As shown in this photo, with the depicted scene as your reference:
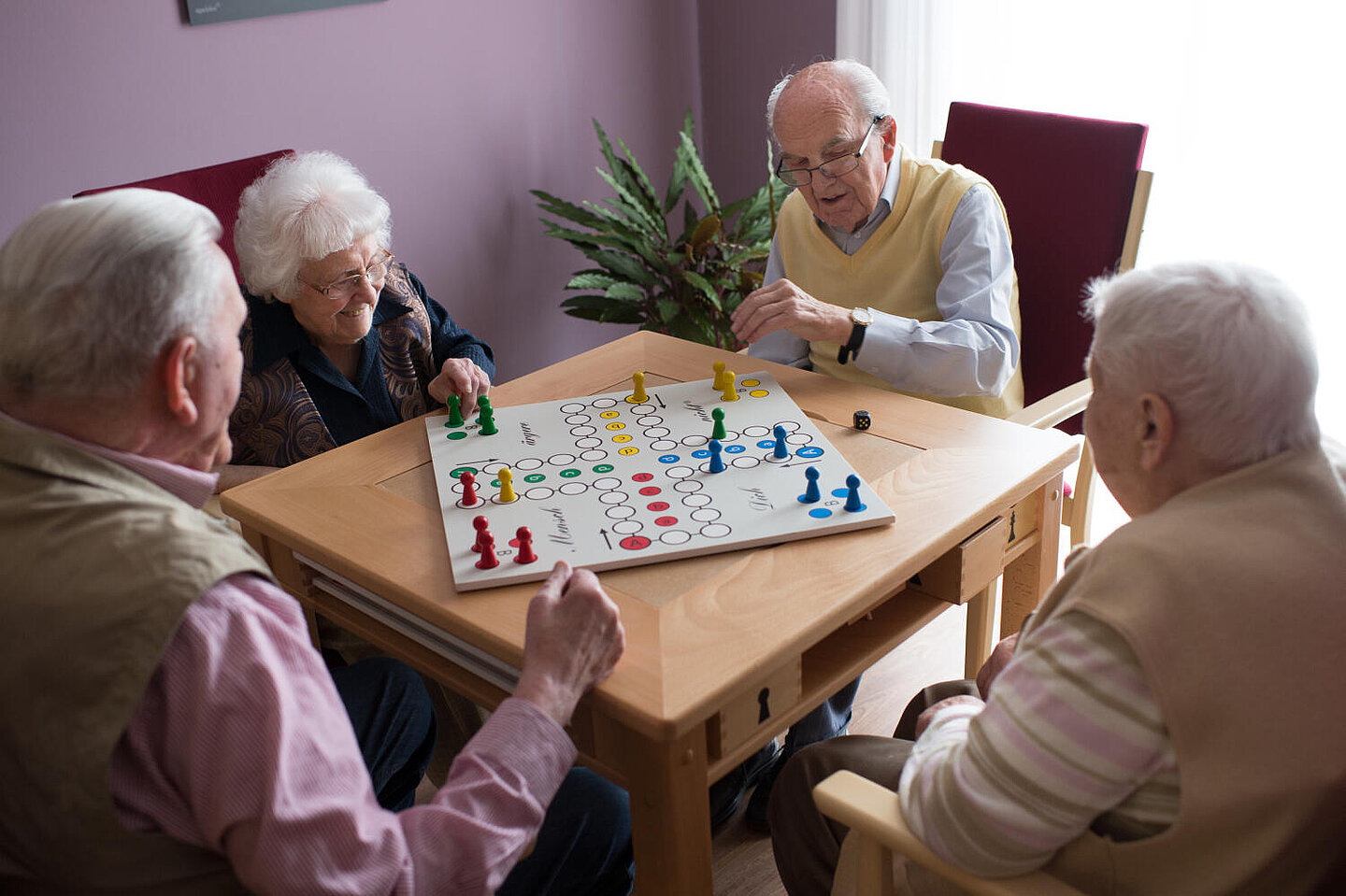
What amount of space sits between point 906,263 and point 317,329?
1.20 meters

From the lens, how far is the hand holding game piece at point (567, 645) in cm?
123

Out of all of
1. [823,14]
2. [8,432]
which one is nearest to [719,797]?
[8,432]

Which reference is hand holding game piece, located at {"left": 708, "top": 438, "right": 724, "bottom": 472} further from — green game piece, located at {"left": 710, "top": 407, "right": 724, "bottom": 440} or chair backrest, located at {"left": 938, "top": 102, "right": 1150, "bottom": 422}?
chair backrest, located at {"left": 938, "top": 102, "right": 1150, "bottom": 422}

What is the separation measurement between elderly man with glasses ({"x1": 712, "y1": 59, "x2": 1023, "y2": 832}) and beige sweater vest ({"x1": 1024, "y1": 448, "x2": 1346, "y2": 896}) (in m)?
1.11

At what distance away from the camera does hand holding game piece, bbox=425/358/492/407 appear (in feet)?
6.67

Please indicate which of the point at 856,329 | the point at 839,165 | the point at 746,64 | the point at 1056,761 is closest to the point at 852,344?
the point at 856,329

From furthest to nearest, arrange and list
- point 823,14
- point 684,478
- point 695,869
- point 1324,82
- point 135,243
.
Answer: point 823,14, point 1324,82, point 684,478, point 695,869, point 135,243

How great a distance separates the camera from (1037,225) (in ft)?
8.25

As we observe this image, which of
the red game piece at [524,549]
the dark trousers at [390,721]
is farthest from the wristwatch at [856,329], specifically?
the dark trousers at [390,721]

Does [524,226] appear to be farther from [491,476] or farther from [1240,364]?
[1240,364]

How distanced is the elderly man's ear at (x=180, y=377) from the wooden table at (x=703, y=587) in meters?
0.45

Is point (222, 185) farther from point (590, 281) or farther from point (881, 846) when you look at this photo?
point (881, 846)

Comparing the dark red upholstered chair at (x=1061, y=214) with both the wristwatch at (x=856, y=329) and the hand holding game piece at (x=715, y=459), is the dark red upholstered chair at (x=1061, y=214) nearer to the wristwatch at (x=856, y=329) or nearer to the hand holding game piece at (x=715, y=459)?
the wristwatch at (x=856, y=329)

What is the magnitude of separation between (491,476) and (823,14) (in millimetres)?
2556
